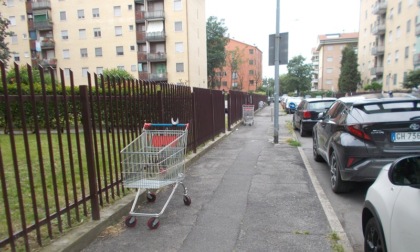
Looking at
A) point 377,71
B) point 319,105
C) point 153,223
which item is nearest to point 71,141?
point 153,223

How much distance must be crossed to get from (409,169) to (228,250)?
6.28 feet

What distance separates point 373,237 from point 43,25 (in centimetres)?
5318

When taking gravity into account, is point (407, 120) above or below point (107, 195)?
above

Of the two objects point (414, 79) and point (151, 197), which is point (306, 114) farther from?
point (414, 79)

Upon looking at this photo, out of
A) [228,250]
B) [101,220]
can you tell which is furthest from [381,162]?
[101,220]

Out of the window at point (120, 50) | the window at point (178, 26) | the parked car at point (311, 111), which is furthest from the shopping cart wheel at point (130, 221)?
the window at point (120, 50)

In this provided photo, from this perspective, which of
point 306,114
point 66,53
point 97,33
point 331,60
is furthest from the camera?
point 331,60

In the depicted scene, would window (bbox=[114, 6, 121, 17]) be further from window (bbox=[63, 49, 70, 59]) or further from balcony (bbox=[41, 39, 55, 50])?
balcony (bbox=[41, 39, 55, 50])

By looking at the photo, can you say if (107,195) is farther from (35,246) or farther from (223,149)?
(223,149)

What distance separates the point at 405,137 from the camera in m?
4.31

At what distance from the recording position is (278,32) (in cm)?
1035

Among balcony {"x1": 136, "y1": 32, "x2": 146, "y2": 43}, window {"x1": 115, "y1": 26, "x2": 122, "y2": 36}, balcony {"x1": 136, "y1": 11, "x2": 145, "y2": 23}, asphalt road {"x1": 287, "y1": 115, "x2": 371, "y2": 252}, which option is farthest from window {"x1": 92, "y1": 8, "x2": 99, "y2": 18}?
asphalt road {"x1": 287, "y1": 115, "x2": 371, "y2": 252}

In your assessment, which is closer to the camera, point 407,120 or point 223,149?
point 407,120

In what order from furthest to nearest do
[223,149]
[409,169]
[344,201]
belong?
[223,149], [344,201], [409,169]
